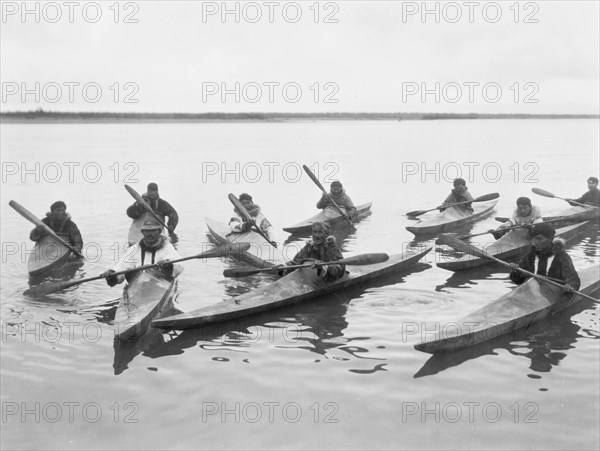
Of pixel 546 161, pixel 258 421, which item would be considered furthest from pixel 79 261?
pixel 546 161

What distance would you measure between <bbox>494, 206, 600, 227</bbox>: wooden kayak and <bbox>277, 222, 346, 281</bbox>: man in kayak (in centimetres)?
634

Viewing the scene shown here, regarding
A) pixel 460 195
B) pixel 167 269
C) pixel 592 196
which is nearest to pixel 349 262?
pixel 167 269

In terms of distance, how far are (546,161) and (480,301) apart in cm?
2935

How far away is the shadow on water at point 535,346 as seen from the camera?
23.1 ft

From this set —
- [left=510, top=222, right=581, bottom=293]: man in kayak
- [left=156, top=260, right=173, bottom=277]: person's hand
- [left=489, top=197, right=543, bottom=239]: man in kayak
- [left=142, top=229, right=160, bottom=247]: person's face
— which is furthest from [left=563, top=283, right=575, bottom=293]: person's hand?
[left=142, top=229, right=160, bottom=247]: person's face

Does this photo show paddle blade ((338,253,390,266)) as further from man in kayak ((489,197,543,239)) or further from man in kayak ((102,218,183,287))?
man in kayak ((489,197,543,239))

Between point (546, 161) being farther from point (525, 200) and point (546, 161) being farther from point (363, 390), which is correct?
point (363, 390)

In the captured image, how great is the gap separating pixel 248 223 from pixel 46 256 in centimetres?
365

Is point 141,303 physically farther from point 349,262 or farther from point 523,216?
point 523,216

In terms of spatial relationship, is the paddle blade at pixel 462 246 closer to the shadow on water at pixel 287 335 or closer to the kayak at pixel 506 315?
the kayak at pixel 506 315

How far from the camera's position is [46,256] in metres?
11.3

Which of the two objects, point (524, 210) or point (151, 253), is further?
point (524, 210)

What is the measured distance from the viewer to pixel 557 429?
227 inches

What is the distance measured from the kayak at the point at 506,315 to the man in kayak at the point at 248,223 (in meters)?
5.04
